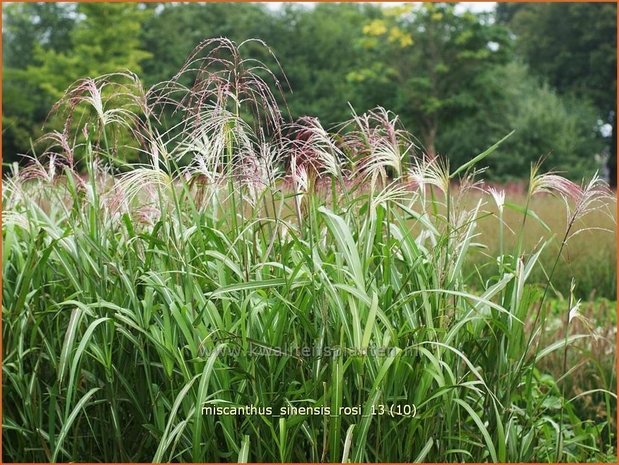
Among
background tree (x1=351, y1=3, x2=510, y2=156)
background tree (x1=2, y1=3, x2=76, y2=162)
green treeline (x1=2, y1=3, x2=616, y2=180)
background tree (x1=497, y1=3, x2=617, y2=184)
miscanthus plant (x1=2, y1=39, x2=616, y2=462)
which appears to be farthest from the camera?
background tree (x1=497, y1=3, x2=617, y2=184)

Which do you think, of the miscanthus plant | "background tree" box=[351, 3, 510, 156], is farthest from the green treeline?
the miscanthus plant

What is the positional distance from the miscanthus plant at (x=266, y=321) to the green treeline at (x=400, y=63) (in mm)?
11345

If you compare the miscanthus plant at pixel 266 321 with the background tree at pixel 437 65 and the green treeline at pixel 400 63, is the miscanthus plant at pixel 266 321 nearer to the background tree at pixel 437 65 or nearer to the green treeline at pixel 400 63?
the green treeline at pixel 400 63

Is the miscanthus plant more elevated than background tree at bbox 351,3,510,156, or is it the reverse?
the miscanthus plant

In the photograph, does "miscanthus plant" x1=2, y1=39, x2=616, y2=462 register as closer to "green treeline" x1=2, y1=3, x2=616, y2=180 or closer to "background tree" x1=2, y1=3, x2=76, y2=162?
"green treeline" x1=2, y1=3, x2=616, y2=180

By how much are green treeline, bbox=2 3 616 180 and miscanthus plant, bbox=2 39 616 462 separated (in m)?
11.3

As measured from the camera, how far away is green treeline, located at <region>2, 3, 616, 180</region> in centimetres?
1781

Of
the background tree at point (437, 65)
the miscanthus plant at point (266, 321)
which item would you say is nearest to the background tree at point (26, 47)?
the background tree at point (437, 65)

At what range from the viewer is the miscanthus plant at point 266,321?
2203 mm

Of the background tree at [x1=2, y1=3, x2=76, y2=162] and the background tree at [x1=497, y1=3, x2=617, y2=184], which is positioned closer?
the background tree at [x1=2, y1=3, x2=76, y2=162]

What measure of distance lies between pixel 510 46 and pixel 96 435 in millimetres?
16724

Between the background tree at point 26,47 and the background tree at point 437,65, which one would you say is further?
the background tree at point 26,47

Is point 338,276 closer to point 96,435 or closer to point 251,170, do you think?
point 251,170

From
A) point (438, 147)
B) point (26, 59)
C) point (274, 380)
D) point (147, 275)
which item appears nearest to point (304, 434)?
point (274, 380)
